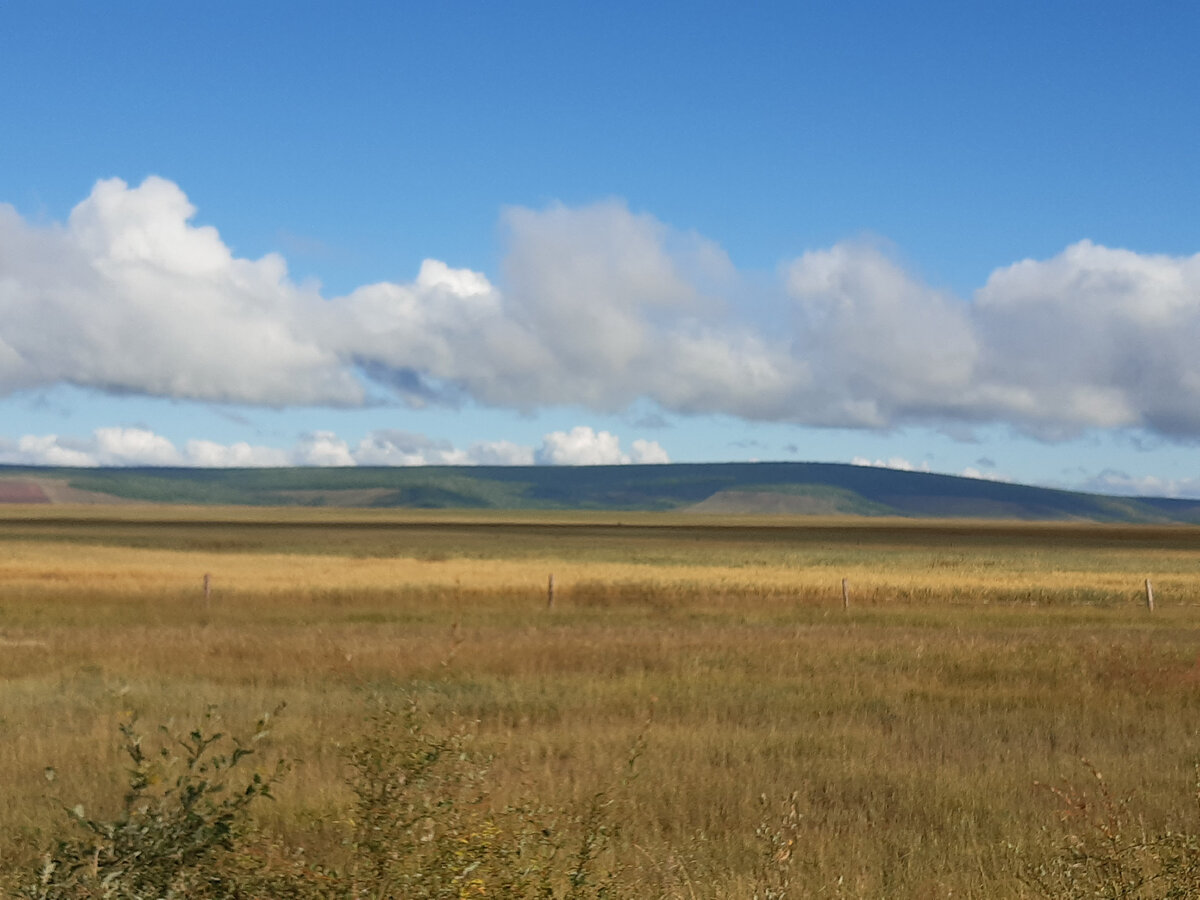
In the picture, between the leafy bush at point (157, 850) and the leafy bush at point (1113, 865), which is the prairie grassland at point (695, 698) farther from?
the leafy bush at point (157, 850)

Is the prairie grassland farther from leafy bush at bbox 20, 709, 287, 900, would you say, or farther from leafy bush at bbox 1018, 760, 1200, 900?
leafy bush at bbox 20, 709, 287, 900

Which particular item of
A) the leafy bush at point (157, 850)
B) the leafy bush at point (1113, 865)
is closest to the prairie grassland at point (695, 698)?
the leafy bush at point (1113, 865)

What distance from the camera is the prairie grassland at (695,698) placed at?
974 centimetres

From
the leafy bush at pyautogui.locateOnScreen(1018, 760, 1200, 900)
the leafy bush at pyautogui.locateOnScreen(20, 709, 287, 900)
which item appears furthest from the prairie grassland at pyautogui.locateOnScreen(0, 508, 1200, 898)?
the leafy bush at pyautogui.locateOnScreen(20, 709, 287, 900)

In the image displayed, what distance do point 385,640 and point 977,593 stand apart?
28861 mm

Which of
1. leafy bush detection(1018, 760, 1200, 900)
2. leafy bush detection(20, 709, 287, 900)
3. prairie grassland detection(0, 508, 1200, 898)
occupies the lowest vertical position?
prairie grassland detection(0, 508, 1200, 898)

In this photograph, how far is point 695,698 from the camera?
17.7m

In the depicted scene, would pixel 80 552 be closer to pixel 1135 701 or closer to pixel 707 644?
pixel 707 644

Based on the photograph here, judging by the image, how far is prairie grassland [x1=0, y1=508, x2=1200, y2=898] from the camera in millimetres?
9742

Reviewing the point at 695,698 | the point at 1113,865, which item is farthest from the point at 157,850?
the point at 695,698

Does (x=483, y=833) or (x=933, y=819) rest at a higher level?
(x=483, y=833)

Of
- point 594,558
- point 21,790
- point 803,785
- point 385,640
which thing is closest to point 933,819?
point 803,785

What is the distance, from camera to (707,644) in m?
24.4

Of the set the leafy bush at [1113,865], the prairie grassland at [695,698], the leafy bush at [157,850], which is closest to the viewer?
the leafy bush at [157,850]
